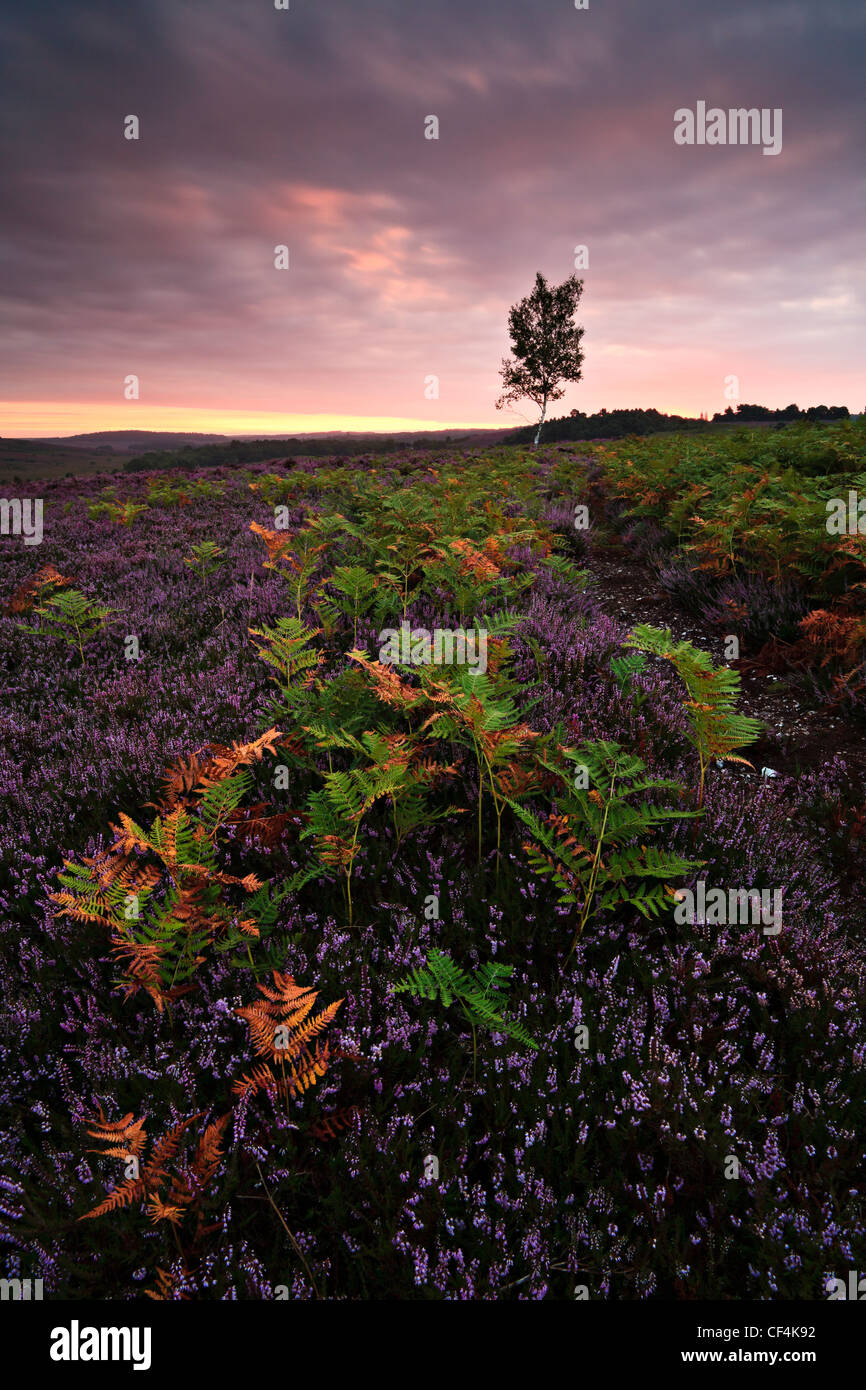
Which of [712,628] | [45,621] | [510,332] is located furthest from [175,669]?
[510,332]

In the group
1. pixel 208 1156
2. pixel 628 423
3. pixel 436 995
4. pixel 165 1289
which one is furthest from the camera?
pixel 628 423

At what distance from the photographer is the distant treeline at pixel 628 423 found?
5053 cm

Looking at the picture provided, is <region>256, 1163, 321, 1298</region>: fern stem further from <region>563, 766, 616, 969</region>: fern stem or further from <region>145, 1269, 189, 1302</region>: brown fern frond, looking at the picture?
<region>563, 766, 616, 969</region>: fern stem

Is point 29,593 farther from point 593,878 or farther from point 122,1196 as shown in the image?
point 593,878

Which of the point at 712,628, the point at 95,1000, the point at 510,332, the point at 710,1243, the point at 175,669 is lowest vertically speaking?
the point at 710,1243

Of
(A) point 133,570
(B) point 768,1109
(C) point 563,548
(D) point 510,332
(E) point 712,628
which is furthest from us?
(D) point 510,332

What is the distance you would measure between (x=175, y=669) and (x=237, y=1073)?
12.7ft

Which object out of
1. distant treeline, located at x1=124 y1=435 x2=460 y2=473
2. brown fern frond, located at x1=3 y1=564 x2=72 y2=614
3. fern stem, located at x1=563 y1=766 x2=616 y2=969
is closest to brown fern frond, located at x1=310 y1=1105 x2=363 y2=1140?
fern stem, located at x1=563 y1=766 x2=616 y2=969

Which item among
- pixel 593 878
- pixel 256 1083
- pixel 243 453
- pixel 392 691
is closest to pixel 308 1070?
pixel 256 1083

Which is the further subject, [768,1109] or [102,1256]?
[768,1109]

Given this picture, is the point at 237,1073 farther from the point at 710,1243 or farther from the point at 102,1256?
the point at 710,1243

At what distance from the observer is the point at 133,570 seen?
8625mm

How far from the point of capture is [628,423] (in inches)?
2286

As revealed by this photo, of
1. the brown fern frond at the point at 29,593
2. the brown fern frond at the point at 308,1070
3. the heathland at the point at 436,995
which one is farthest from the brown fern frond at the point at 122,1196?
the brown fern frond at the point at 29,593
